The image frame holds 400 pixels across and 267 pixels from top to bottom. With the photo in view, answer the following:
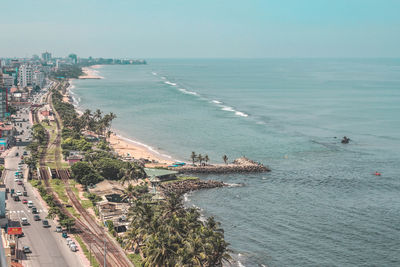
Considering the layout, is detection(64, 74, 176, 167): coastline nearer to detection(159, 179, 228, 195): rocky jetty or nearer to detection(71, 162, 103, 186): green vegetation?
detection(159, 179, 228, 195): rocky jetty

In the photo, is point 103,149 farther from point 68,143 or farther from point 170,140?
point 170,140

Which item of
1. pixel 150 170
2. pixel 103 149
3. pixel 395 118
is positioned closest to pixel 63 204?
pixel 150 170

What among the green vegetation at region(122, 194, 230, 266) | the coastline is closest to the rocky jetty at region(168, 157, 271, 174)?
the coastline

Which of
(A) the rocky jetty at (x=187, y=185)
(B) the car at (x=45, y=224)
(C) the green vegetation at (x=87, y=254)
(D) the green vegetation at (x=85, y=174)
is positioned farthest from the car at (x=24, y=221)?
(A) the rocky jetty at (x=187, y=185)

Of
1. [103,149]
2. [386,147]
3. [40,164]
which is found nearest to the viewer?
[40,164]

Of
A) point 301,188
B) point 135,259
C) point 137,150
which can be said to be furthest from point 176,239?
point 137,150
